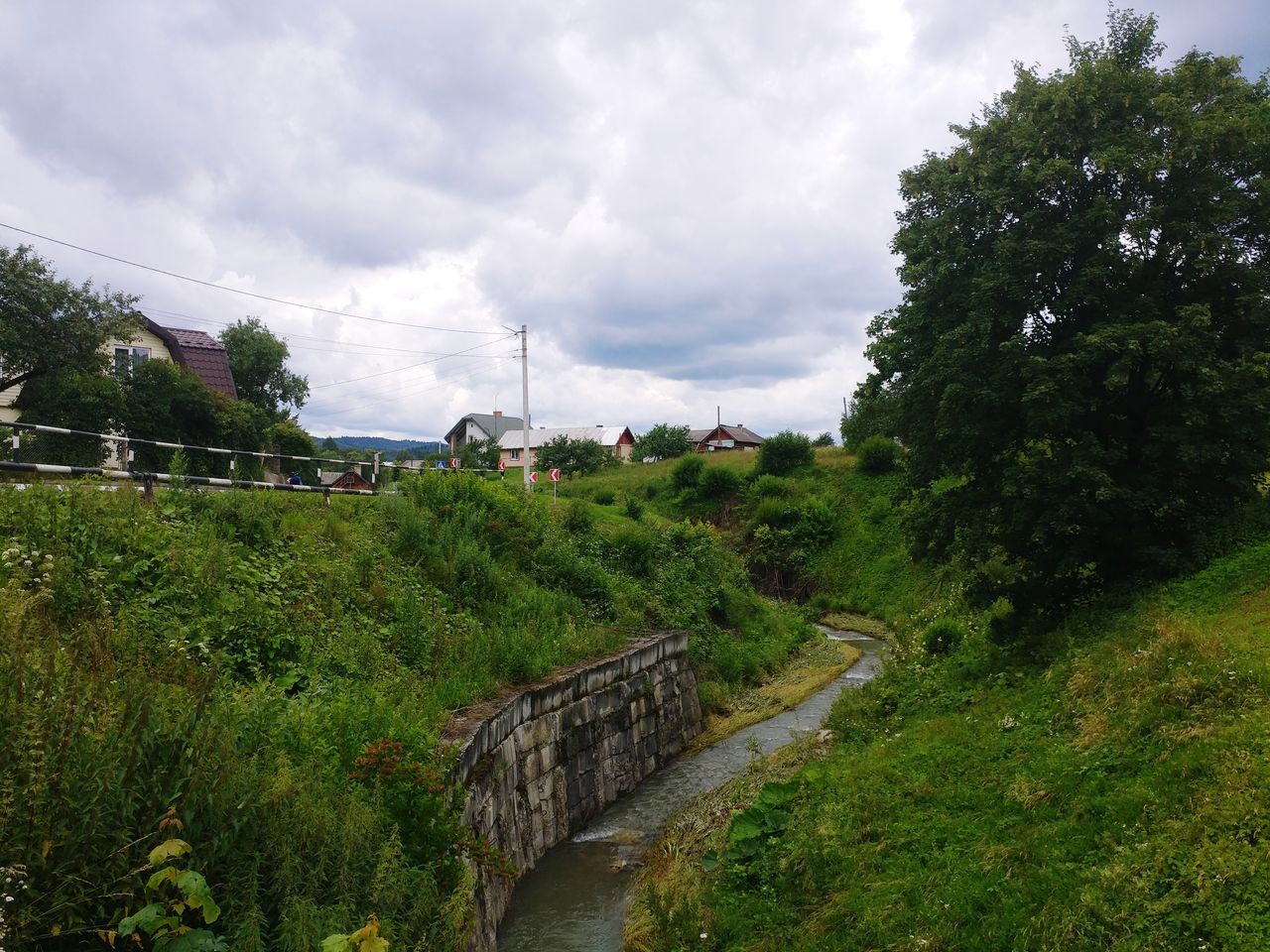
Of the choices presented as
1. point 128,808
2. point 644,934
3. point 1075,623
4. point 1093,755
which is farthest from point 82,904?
point 1075,623

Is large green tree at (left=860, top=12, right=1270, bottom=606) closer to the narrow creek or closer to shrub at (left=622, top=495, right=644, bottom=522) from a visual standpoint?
the narrow creek

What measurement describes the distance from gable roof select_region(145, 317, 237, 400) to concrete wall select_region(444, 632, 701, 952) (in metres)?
23.6

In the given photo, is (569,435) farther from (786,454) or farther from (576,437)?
(786,454)

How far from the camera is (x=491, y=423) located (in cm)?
9612

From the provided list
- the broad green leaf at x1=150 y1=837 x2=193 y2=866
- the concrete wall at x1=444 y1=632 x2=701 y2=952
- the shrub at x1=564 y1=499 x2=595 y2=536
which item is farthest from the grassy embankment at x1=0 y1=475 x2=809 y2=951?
the shrub at x1=564 y1=499 x2=595 y2=536

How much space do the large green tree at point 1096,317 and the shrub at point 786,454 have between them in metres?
27.5

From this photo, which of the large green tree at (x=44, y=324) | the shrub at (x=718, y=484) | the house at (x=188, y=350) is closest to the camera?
the large green tree at (x=44, y=324)

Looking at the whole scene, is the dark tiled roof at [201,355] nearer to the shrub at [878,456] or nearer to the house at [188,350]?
the house at [188,350]

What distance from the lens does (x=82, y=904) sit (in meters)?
3.94

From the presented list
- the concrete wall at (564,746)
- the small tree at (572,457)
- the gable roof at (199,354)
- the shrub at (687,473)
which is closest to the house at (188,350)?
the gable roof at (199,354)

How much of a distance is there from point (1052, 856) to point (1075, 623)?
498cm

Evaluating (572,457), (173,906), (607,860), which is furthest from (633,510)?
(572,457)

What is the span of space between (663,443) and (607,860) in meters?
54.2

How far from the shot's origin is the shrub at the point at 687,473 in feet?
131
